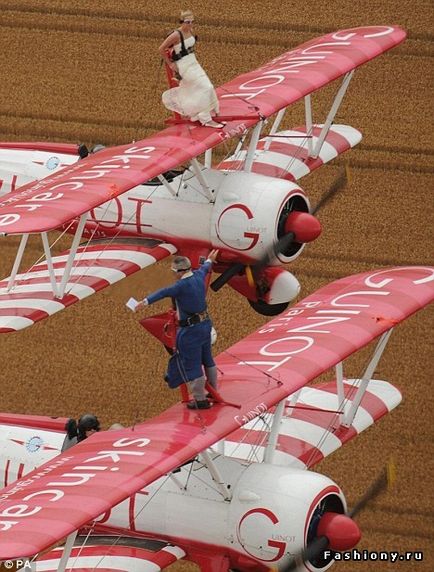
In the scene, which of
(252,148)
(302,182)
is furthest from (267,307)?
(302,182)

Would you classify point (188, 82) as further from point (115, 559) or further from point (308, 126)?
point (115, 559)

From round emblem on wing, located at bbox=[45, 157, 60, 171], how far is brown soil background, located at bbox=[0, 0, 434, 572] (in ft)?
4.25

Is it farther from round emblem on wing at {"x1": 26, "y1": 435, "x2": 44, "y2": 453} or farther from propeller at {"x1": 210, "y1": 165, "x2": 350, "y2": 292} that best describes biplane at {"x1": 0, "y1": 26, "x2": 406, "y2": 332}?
round emblem on wing at {"x1": 26, "y1": 435, "x2": 44, "y2": 453}

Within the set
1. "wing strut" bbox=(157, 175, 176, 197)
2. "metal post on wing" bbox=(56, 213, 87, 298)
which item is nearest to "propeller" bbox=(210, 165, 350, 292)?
"wing strut" bbox=(157, 175, 176, 197)

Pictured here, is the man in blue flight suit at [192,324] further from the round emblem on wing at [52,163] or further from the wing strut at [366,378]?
the round emblem on wing at [52,163]

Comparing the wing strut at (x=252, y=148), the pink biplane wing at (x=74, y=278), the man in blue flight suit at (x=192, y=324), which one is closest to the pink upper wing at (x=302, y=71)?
the wing strut at (x=252, y=148)

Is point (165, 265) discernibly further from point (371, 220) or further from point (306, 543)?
point (306, 543)

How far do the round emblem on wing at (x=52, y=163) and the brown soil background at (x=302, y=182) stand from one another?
1.30m

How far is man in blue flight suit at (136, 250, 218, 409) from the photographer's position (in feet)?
61.2

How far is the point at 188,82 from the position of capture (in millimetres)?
21547

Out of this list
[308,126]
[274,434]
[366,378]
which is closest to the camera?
[274,434]

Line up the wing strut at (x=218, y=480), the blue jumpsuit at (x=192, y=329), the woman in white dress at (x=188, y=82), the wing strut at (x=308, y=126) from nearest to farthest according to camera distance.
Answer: the blue jumpsuit at (x=192, y=329) → the wing strut at (x=218, y=480) → the woman in white dress at (x=188, y=82) → the wing strut at (x=308, y=126)

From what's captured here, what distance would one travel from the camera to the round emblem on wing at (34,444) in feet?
67.8

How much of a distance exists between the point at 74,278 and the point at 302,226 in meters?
2.08
